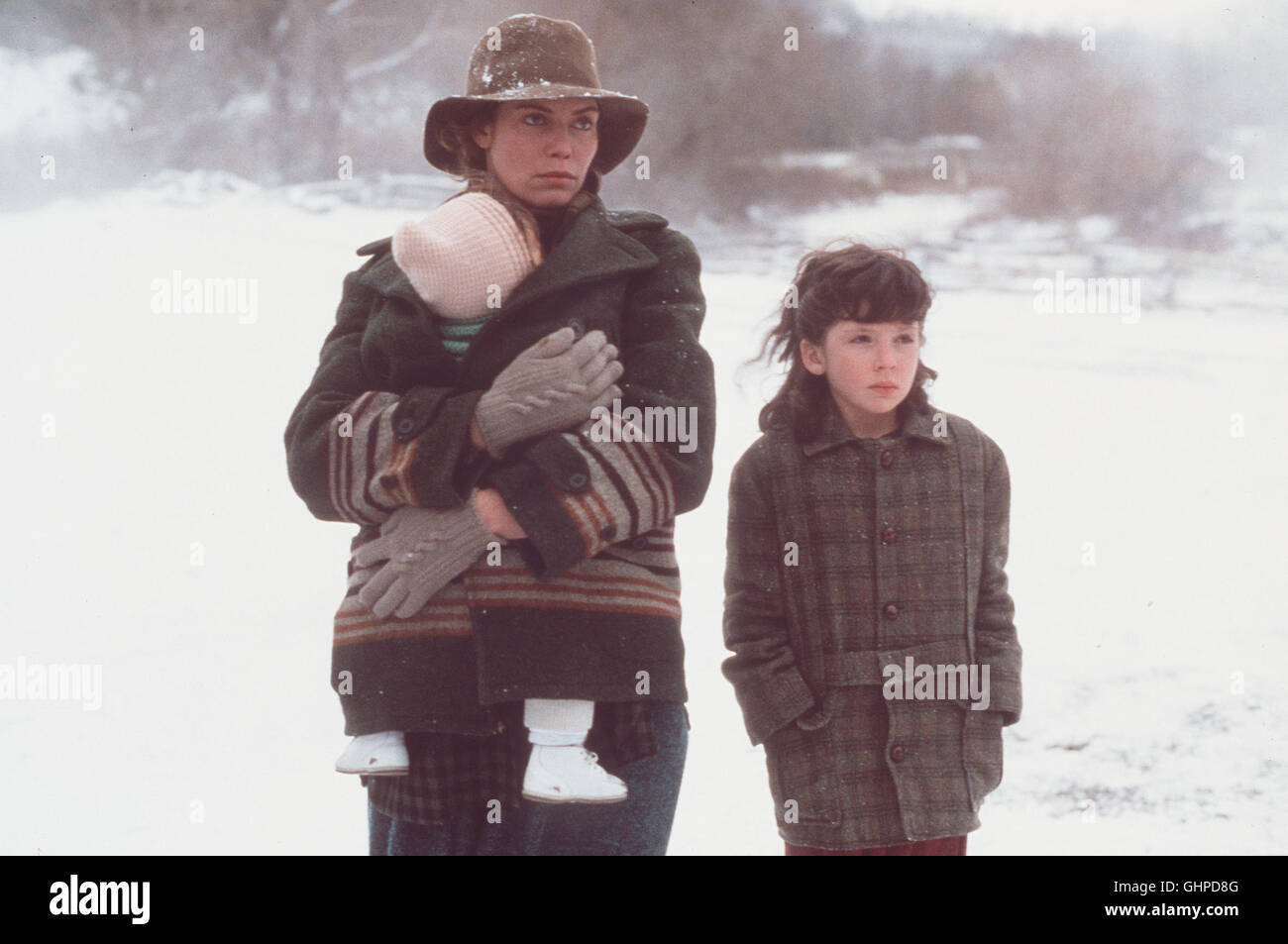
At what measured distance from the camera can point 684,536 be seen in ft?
12.9

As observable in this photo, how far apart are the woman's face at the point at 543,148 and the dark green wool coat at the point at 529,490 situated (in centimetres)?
7

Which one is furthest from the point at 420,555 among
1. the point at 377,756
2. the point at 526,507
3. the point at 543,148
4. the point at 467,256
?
the point at 543,148

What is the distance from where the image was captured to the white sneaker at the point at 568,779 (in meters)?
1.74

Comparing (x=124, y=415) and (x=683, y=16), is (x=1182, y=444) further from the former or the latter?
(x=124, y=415)

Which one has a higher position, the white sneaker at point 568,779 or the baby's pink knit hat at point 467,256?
the baby's pink knit hat at point 467,256

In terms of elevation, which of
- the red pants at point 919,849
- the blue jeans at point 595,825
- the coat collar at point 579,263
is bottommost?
the red pants at point 919,849

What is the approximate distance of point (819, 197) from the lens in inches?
233

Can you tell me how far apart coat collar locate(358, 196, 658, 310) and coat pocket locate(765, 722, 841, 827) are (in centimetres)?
73

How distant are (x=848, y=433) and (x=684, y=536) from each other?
73.2 inches

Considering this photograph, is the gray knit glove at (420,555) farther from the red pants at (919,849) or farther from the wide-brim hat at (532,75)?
the red pants at (919,849)

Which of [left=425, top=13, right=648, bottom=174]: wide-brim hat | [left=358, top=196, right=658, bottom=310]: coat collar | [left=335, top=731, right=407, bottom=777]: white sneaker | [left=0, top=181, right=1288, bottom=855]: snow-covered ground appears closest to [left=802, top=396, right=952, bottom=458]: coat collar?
[left=0, top=181, right=1288, bottom=855]: snow-covered ground

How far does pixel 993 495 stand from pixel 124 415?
315 cm

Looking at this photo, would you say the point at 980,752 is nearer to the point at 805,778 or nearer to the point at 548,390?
→ the point at 805,778

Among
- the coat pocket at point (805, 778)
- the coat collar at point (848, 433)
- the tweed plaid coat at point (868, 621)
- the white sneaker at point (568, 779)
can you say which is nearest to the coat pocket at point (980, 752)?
the tweed plaid coat at point (868, 621)
